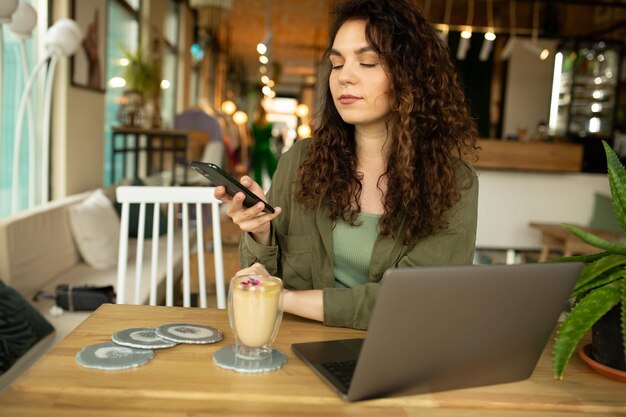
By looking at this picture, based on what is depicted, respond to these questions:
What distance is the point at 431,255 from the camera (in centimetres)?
137

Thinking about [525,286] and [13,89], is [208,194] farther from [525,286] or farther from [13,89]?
[13,89]

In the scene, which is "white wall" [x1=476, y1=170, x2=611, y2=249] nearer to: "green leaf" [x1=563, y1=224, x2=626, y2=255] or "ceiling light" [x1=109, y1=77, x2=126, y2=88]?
"ceiling light" [x1=109, y1=77, x2=126, y2=88]

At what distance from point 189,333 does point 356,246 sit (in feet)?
1.60

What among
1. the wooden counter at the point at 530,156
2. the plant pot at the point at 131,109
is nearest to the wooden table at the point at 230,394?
the plant pot at the point at 131,109

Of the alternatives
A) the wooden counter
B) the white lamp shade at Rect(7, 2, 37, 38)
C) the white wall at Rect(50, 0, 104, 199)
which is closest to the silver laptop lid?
the white lamp shade at Rect(7, 2, 37, 38)

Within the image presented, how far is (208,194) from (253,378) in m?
1.05

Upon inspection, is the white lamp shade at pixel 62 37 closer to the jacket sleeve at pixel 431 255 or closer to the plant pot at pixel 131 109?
the plant pot at pixel 131 109

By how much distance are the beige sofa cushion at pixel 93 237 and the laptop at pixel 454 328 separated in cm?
289

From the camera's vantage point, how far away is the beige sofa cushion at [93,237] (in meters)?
3.56

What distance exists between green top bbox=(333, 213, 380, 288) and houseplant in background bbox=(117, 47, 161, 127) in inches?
168

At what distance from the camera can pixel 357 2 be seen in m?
1.44

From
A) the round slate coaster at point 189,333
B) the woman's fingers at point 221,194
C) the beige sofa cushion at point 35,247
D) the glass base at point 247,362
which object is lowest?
the beige sofa cushion at point 35,247

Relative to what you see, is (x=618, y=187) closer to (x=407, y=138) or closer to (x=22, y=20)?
(x=407, y=138)

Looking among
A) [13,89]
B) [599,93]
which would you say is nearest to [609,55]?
[599,93]
